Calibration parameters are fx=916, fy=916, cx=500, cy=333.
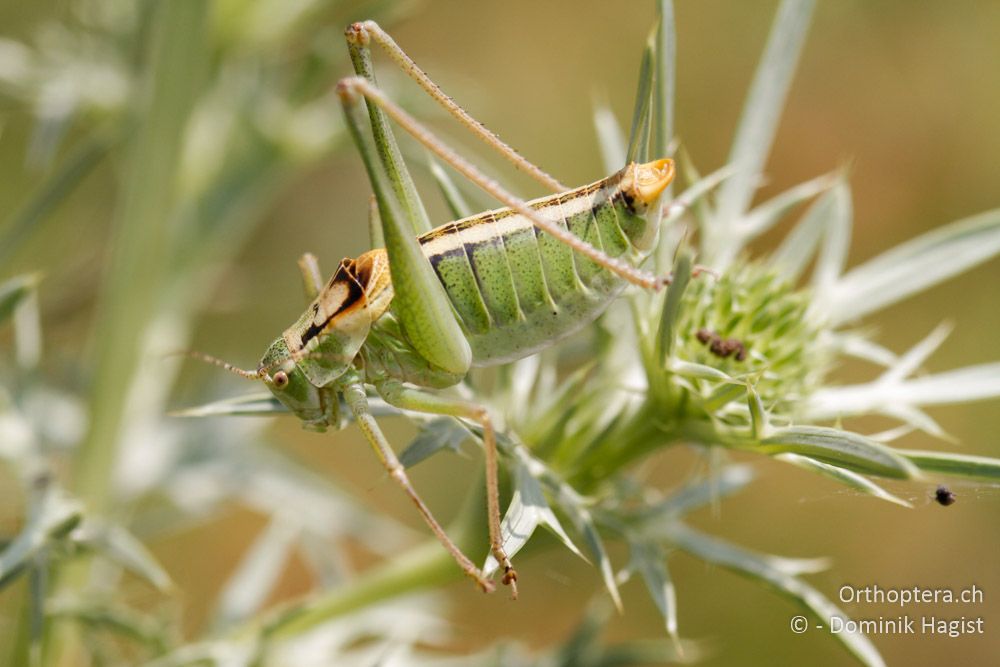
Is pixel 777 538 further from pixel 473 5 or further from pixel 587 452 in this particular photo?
pixel 473 5

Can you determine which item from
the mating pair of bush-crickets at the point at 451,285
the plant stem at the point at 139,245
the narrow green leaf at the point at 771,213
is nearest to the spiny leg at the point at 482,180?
the mating pair of bush-crickets at the point at 451,285

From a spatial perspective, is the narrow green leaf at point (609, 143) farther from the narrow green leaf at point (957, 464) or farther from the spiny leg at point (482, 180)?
the narrow green leaf at point (957, 464)

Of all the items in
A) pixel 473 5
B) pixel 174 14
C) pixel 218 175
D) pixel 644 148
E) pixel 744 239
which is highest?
pixel 473 5

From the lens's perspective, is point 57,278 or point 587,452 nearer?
point 587,452

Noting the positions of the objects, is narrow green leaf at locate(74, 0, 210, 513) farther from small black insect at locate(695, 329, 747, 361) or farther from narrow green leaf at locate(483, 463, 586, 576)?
small black insect at locate(695, 329, 747, 361)

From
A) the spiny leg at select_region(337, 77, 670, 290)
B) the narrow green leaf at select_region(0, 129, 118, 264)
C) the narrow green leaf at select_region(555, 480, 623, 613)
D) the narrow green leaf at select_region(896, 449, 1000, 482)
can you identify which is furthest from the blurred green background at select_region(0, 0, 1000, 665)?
the narrow green leaf at select_region(896, 449, 1000, 482)

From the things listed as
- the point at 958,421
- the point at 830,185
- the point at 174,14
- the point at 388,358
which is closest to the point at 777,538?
the point at 958,421

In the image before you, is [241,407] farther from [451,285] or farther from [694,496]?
[694,496]
